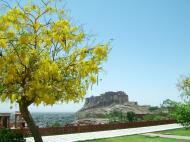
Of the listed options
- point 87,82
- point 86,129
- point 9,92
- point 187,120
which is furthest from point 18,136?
point 86,129

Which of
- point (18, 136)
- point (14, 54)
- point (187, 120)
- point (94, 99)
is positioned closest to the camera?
point (14, 54)

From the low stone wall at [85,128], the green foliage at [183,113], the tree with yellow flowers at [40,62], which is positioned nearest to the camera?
the tree with yellow flowers at [40,62]

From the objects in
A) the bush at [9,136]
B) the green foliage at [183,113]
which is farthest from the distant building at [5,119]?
the green foliage at [183,113]

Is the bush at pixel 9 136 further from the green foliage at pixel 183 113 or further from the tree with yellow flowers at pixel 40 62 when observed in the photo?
the green foliage at pixel 183 113

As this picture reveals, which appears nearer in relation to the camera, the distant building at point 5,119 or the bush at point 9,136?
the bush at point 9,136

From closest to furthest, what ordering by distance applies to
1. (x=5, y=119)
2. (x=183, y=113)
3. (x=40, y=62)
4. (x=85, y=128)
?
(x=40, y=62)
(x=183, y=113)
(x=5, y=119)
(x=85, y=128)

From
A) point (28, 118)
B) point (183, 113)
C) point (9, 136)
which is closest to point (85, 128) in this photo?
point (183, 113)

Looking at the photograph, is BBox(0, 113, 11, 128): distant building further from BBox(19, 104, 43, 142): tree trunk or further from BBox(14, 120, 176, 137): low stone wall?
BBox(19, 104, 43, 142): tree trunk

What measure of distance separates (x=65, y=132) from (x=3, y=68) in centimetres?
1703

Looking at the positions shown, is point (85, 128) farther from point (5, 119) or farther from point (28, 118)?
point (28, 118)

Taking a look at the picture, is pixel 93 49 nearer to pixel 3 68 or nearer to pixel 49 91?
pixel 49 91

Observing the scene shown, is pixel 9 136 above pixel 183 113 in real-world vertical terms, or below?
below

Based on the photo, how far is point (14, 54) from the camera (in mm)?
15148

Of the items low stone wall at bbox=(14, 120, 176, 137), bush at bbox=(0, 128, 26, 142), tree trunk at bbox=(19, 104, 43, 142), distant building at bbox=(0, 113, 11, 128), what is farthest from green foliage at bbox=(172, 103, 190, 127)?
distant building at bbox=(0, 113, 11, 128)
